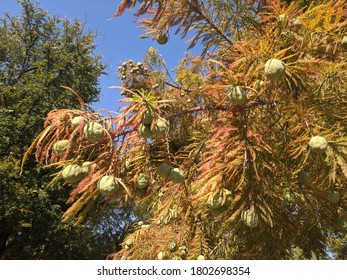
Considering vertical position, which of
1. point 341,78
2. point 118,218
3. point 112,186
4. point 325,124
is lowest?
point 112,186

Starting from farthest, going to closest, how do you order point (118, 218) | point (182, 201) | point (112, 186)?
1. point (118, 218)
2. point (182, 201)
3. point (112, 186)

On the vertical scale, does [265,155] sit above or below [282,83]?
below

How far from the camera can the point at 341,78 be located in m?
2.01

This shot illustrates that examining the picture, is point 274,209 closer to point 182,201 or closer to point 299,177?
point 299,177

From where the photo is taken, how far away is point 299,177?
6.42 feet

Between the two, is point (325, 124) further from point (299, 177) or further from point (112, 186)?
point (112, 186)

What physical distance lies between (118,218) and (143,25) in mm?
11923

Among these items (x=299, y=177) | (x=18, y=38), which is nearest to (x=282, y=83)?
(x=299, y=177)

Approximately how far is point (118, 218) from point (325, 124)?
12.7 m

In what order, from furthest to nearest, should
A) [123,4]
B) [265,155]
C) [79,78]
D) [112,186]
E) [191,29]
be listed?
[79,78]
[191,29]
[123,4]
[265,155]
[112,186]

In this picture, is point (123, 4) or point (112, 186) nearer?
point (112, 186)

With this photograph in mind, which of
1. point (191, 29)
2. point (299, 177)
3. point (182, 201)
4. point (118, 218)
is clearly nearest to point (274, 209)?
point (299, 177)

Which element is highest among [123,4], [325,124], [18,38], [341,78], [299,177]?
[18,38]

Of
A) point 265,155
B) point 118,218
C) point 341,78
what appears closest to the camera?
point 265,155
